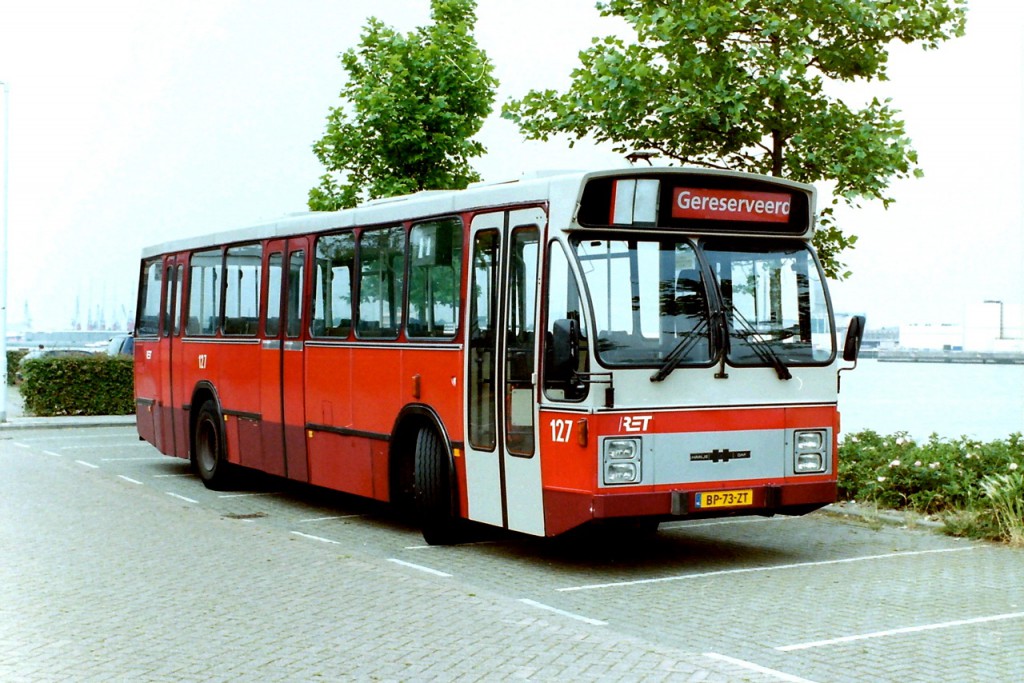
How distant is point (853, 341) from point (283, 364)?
6330 mm

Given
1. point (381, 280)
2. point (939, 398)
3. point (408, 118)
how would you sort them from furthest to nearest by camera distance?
point (939, 398) → point (408, 118) → point (381, 280)

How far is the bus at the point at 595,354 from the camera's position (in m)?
10.3

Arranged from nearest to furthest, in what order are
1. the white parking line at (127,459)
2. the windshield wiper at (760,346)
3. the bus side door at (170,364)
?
the windshield wiper at (760,346) < the bus side door at (170,364) < the white parking line at (127,459)

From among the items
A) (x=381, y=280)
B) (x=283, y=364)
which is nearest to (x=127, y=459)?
(x=283, y=364)

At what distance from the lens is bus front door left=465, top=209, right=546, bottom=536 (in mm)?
10688

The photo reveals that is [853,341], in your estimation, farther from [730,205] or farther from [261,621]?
[261,621]

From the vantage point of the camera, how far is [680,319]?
1053cm

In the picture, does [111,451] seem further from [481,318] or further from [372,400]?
[481,318]

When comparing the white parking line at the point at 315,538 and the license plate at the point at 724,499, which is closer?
the license plate at the point at 724,499

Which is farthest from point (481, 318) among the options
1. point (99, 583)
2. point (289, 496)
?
point (289, 496)

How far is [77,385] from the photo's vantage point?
29.8 meters

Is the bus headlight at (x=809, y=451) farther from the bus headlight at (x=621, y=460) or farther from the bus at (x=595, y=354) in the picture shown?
the bus headlight at (x=621, y=460)

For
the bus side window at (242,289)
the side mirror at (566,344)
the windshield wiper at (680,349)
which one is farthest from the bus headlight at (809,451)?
the bus side window at (242,289)

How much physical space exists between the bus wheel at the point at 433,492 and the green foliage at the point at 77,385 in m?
19.4
